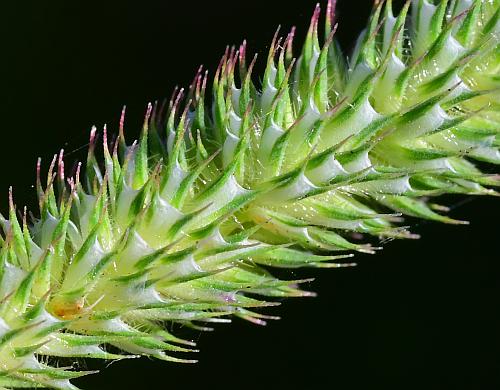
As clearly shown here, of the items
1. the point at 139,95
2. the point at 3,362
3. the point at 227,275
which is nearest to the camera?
the point at 3,362

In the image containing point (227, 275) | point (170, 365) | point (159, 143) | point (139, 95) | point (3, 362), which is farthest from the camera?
point (139, 95)

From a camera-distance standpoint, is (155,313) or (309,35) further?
(309,35)

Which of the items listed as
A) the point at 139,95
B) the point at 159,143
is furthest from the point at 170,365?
the point at 159,143

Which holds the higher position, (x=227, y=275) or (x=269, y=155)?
(x=269, y=155)

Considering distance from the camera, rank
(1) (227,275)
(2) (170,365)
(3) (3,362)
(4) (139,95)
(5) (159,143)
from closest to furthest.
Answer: (3) (3,362), (1) (227,275), (5) (159,143), (2) (170,365), (4) (139,95)

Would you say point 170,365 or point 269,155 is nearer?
point 269,155

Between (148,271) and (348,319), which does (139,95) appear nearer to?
(348,319)

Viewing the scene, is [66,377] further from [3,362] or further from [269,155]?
[269,155]

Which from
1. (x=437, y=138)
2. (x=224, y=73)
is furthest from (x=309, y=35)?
(x=437, y=138)

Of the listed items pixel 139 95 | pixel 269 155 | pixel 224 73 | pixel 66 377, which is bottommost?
pixel 66 377
